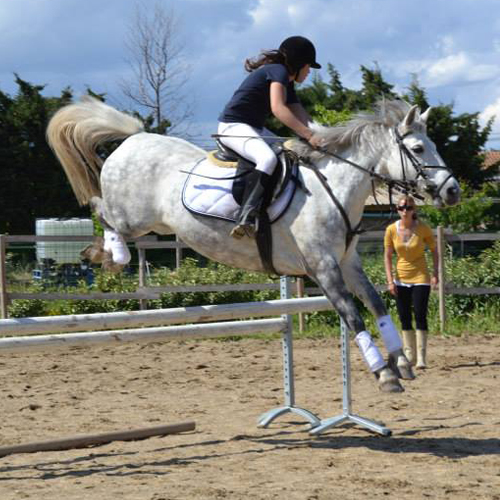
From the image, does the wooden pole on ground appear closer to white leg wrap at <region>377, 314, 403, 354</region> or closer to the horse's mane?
white leg wrap at <region>377, 314, 403, 354</region>

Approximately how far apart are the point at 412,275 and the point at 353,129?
366 centimetres

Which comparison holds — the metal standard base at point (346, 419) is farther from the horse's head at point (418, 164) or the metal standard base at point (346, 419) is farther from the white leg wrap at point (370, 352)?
the horse's head at point (418, 164)

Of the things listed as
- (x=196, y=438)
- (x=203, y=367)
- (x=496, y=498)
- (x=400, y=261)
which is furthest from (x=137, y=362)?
(x=496, y=498)

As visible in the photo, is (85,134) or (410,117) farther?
(85,134)

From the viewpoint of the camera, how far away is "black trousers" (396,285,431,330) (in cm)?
931

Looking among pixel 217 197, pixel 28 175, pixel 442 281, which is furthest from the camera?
pixel 28 175

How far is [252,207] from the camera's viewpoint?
5.61 metres

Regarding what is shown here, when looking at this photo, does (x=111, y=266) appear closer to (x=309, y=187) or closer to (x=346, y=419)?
(x=309, y=187)

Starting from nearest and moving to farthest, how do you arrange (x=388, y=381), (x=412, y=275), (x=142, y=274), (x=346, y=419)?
(x=388, y=381)
(x=346, y=419)
(x=412, y=275)
(x=142, y=274)

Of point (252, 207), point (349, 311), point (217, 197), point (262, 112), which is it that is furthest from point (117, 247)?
point (349, 311)

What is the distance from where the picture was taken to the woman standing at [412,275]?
9.32m

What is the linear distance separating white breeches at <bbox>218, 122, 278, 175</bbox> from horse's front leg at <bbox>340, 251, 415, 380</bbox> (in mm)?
896

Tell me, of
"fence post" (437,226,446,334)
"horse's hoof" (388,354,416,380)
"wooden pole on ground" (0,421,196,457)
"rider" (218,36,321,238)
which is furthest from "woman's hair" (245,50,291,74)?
"fence post" (437,226,446,334)

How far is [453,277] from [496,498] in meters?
8.45
